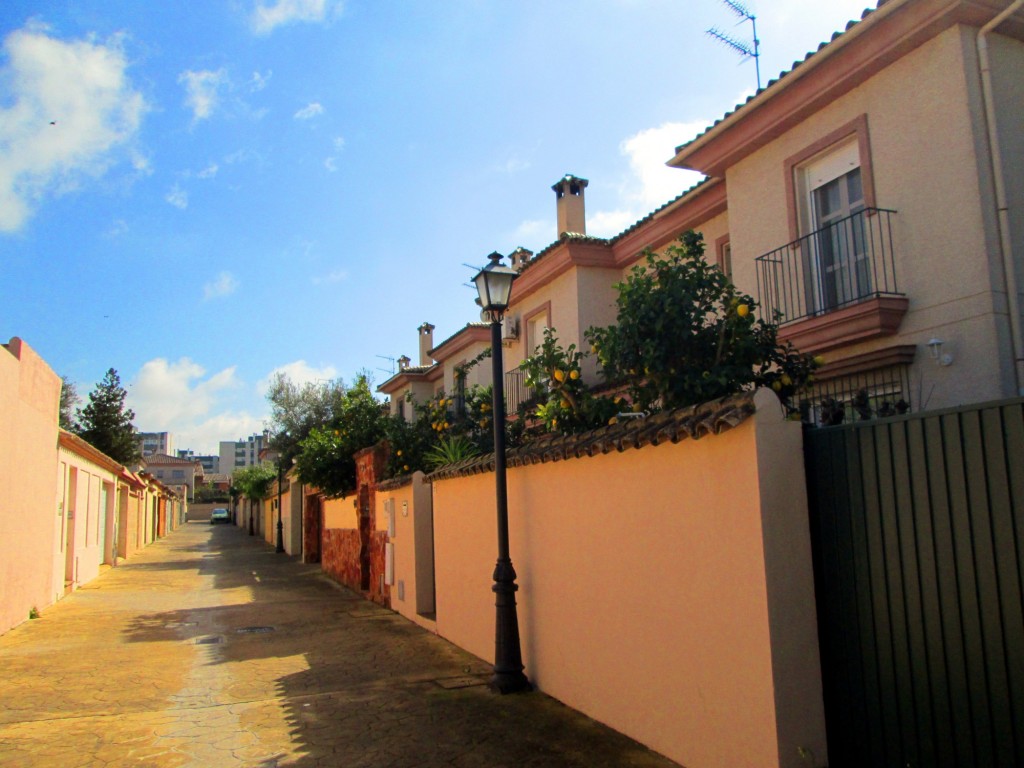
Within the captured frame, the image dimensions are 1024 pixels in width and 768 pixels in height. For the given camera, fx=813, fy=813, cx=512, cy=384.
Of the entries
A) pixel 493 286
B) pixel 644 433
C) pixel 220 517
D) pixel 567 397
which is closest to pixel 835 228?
pixel 567 397

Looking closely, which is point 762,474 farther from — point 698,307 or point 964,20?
point 964,20

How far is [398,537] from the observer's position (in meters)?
13.6

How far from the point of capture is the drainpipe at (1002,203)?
7.90m

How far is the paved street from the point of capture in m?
6.04

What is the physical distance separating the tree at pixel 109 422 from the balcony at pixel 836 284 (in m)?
34.4

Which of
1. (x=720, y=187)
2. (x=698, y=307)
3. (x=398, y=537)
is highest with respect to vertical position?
(x=720, y=187)

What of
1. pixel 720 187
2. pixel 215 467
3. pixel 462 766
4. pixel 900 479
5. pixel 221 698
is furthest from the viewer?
pixel 215 467

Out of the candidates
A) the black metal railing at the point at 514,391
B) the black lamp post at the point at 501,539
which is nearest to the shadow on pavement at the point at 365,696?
the black lamp post at the point at 501,539

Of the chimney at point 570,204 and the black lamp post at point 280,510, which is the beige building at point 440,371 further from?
the black lamp post at point 280,510

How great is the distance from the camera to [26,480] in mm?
13391

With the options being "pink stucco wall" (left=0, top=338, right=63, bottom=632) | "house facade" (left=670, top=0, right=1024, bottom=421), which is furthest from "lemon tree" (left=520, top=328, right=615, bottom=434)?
"pink stucco wall" (left=0, top=338, right=63, bottom=632)

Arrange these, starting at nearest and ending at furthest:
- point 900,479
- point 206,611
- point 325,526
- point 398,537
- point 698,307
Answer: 1. point 900,479
2. point 698,307
3. point 398,537
4. point 206,611
5. point 325,526

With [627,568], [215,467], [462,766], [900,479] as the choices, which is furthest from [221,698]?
[215,467]

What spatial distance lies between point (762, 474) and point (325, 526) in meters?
19.5
